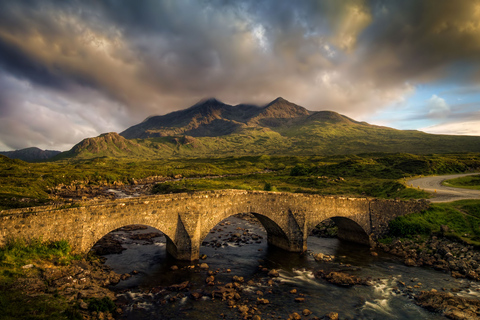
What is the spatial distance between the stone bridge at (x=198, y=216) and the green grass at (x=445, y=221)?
1.17 m

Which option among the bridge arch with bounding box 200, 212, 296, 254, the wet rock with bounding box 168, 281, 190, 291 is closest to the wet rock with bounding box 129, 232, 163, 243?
the bridge arch with bounding box 200, 212, 296, 254

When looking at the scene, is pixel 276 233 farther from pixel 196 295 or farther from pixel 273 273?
pixel 196 295

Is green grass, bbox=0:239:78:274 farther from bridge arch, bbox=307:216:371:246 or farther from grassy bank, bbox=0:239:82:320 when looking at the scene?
bridge arch, bbox=307:216:371:246

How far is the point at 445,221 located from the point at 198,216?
103 feet

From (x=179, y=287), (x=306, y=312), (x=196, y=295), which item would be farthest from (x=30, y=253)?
(x=306, y=312)

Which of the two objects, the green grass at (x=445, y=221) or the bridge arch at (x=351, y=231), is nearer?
the green grass at (x=445, y=221)

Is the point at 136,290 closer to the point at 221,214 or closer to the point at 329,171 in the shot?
the point at 221,214

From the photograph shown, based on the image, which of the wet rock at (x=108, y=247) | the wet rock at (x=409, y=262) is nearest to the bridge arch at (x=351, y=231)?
the wet rock at (x=409, y=262)

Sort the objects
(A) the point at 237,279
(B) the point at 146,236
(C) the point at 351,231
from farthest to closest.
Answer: (C) the point at 351,231 < (B) the point at 146,236 < (A) the point at 237,279

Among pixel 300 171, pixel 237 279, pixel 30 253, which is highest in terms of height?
pixel 300 171

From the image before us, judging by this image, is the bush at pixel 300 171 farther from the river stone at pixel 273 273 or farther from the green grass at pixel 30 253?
the green grass at pixel 30 253

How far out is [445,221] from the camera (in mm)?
31594

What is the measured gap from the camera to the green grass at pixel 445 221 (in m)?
29.9

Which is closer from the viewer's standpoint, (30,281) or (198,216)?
(30,281)
